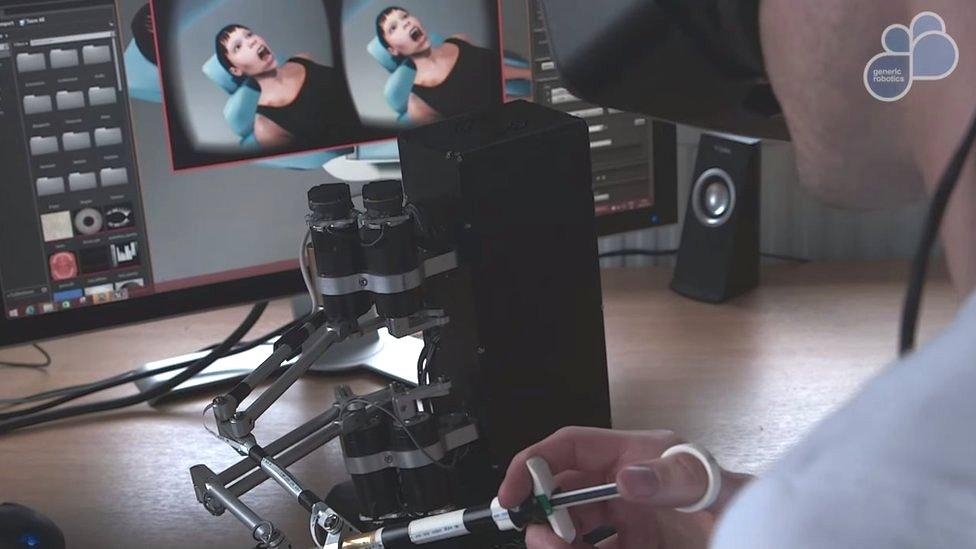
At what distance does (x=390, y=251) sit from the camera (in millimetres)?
896

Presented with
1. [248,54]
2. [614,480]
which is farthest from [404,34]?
[614,480]

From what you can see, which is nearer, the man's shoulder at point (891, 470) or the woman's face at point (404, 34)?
the man's shoulder at point (891, 470)

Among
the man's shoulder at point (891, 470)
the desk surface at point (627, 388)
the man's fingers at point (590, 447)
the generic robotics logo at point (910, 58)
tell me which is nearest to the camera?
the man's shoulder at point (891, 470)

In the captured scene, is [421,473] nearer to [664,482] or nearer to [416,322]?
[416,322]

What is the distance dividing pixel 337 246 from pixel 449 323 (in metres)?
0.12

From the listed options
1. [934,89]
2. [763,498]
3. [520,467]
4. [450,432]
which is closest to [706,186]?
[450,432]

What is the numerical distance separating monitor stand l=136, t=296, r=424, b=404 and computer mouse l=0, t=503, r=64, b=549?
256mm

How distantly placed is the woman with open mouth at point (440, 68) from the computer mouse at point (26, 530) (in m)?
0.47

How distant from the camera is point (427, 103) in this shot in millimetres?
1169

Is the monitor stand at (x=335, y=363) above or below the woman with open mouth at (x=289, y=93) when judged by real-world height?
below

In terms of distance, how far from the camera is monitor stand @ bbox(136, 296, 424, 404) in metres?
1.22

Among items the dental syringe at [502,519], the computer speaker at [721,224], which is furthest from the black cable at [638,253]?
the dental syringe at [502,519]

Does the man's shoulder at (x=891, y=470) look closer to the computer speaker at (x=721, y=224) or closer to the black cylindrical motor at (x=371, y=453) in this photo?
the black cylindrical motor at (x=371, y=453)

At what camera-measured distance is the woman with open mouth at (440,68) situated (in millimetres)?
1143
